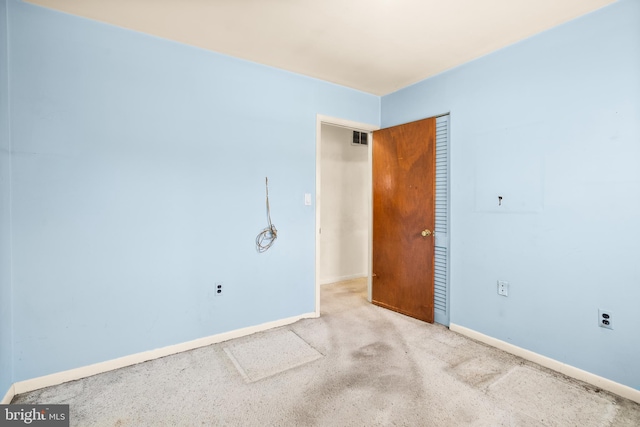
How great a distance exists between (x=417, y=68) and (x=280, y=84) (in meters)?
1.36

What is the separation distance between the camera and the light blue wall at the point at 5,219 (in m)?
1.81

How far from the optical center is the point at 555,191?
88.0 inches

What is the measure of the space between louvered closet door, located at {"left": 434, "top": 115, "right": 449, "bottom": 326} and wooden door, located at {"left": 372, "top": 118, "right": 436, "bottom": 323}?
0.21ft

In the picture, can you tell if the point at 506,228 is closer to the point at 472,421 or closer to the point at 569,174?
the point at 569,174

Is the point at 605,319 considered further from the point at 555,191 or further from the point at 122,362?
the point at 122,362

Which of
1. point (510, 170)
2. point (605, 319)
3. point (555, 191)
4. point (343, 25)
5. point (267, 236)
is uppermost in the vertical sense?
point (343, 25)

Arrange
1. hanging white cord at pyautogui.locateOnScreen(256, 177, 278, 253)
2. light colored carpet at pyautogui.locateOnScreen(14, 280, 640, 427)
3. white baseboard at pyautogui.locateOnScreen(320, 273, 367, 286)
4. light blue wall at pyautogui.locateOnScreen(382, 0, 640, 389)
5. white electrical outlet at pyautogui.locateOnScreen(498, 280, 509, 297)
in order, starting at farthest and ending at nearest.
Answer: white baseboard at pyautogui.locateOnScreen(320, 273, 367, 286) < hanging white cord at pyautogui.locateOnScreen(256, 177, 278, 253) < white electrical outlet at pyautogui.locateOnScreen(498, 280, 509, 297) < light blue wall at pyautogui.locateOnScreen(382, 0, 640, 389) < light colored carpet at pyautogui.locateOnScreen(14, 280, 640, 427)

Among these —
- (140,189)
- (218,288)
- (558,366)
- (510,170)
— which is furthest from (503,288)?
(140,189)

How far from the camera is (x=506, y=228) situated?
8.29 feet

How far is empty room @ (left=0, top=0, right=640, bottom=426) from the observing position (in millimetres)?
1909

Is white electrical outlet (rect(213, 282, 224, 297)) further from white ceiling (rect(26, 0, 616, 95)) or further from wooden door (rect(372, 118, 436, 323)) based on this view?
white ceiling (rect(26, 0, 616, 95))

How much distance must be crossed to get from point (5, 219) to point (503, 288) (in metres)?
3.65

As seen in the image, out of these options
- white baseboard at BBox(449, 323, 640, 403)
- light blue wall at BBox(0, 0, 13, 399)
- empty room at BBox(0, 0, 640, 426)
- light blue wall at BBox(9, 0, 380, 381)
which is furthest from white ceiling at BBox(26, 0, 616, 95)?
white baseboard at BBox(449, 323, 640, 403)

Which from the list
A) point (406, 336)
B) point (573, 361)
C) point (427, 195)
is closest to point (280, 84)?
point (427, 195)
